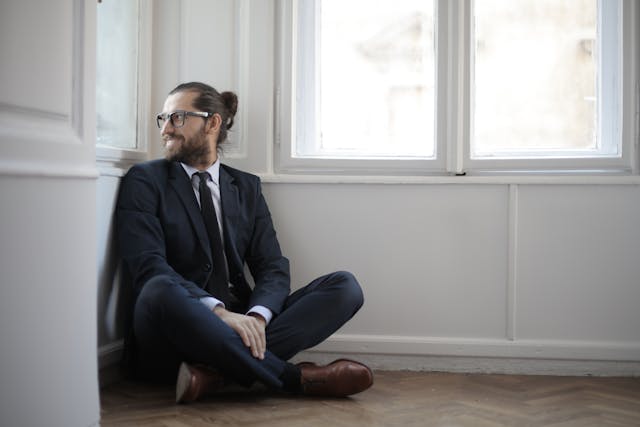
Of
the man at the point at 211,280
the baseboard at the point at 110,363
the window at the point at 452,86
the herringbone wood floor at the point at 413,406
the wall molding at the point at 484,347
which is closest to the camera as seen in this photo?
the herringbone wood floor at the point at 413,406

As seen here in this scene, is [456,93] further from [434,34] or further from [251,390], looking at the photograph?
[251,390]

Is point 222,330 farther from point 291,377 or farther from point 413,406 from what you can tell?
point 413,406

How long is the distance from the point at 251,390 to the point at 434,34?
1.68 m

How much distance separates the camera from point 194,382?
228 cm

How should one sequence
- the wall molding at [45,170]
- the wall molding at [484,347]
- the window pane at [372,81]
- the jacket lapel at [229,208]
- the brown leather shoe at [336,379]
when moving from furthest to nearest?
the window pane at [372,81] < the wall molding at [484,347] < the jacket lapel at [229,208] < the brown leather shoe at [336,379] < the wall molding at [45,170]

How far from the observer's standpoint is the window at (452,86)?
297cm

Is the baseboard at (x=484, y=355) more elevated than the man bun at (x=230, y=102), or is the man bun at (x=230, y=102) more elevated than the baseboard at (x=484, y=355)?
the man bun at (x=230, y=102)

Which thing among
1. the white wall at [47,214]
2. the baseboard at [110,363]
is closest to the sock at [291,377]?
the baseboard at [110,363]

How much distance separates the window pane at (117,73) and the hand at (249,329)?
0.85m

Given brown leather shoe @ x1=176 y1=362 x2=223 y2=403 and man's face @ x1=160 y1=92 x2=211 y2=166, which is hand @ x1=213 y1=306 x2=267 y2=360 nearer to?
brown leather shoe @ x1=176 y1=362 x2=223 y2=403

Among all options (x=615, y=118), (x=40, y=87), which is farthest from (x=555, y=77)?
(x=40, y=87)

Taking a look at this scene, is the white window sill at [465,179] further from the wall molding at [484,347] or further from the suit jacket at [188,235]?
the wall molding at [484,347]

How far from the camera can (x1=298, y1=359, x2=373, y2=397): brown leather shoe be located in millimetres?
2391

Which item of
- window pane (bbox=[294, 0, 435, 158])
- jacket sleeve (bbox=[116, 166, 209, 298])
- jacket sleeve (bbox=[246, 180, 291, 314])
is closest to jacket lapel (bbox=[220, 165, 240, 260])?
jacket sleeve (bbox=[246, 180, 291, 314])
